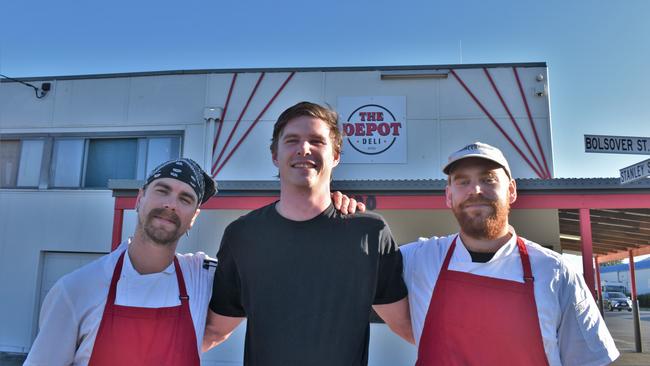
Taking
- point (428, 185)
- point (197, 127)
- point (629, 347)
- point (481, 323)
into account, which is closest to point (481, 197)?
point (481, 323)

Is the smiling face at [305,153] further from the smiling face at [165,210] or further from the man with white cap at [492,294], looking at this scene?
the man with white cap at [492,294]

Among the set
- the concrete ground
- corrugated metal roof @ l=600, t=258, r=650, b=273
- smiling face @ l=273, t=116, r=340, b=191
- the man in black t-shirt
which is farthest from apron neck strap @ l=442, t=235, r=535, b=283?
corrugated metal roof @ l=600, t=258, r=650, b=273

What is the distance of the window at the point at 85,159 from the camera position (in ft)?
31.3

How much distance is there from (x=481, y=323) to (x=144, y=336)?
5.06ft

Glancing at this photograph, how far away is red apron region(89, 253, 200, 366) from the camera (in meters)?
2.06

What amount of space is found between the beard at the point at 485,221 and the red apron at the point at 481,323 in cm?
17

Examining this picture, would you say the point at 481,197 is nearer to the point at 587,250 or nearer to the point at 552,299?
the point at 552,299

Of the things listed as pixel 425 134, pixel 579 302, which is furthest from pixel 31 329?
pixel 579 302

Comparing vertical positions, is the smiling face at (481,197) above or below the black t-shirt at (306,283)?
above

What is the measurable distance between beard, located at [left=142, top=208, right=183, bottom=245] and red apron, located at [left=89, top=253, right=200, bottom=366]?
0.82 ft

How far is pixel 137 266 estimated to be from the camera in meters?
2.30

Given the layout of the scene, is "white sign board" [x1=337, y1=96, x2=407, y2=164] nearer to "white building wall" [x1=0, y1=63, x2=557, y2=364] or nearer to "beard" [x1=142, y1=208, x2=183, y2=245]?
"white building wall" [x1=0, y1=63, x2=557, y2=364]

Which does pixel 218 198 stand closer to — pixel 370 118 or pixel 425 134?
pixel 370 118

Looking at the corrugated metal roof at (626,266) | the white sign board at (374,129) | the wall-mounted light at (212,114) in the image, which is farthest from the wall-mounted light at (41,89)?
the corrugated metal roof at (626,266)
